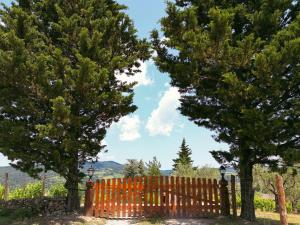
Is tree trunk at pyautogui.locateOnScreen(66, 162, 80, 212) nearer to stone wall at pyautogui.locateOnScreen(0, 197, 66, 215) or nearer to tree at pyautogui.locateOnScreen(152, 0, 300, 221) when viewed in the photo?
stone wall at pyautogui.locateOnScreen(0, 197, 66, 215)

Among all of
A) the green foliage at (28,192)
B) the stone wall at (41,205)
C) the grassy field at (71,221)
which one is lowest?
the grassy field at (71,221)

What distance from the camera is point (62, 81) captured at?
516 inches

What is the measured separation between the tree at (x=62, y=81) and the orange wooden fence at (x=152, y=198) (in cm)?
128

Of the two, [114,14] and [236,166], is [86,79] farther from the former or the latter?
[236,166]

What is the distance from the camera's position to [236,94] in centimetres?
1245

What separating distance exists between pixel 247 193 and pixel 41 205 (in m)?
9.00

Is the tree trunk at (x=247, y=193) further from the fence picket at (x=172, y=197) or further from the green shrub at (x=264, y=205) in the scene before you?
the green shrub at (x=264, y=205)

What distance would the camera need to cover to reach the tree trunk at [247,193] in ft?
45.3

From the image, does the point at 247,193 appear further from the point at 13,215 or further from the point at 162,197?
the point at 13,215

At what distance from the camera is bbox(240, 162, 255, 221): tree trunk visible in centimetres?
1382

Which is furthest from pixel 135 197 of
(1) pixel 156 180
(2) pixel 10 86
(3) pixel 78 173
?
(2) pixel 10 86

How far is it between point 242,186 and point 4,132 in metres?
9.54

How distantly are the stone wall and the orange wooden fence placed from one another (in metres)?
1.92

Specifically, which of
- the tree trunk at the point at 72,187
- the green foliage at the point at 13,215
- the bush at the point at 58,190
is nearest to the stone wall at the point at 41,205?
the green foliage at the point at 13,215
